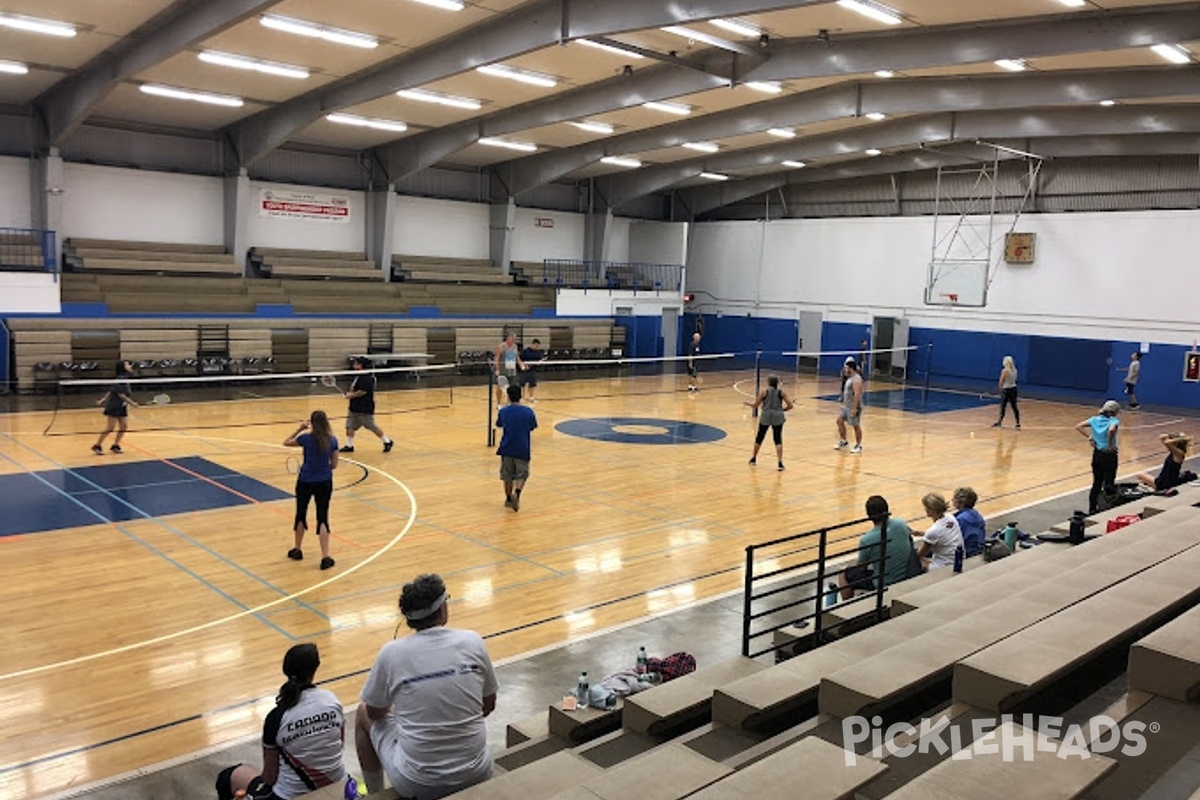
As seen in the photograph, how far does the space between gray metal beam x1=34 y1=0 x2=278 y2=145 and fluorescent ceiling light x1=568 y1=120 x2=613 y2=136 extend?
11525 mm

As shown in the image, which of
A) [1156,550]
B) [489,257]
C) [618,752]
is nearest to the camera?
[618,752]

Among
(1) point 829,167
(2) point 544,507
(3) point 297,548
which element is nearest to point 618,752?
(3) point 297,548

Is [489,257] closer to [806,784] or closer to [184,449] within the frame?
[184,449]

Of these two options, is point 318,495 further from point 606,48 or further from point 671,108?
point 671,108

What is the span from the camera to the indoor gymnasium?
511cm

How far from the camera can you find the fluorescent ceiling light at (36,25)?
17406 millimetres

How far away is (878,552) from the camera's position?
8484mm

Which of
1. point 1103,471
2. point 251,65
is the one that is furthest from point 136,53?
point 1103,471

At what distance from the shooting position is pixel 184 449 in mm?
17047

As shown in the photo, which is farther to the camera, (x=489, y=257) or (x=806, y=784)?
(x=489, y=257)

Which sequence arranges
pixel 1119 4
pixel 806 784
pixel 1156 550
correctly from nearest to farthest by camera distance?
1. pixel 806 784
2. pixel 1156 550
3. pixel 1119 4

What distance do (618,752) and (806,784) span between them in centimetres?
170

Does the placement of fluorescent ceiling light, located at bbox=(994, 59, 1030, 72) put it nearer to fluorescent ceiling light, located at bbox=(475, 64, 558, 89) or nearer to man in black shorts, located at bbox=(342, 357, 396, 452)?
fluorescent ceiling light, located at bbox=(475, 64, 558, 89)

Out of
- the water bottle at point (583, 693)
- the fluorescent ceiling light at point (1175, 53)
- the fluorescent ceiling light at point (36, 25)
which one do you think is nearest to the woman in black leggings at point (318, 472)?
the water bottle at point (583, 693)
